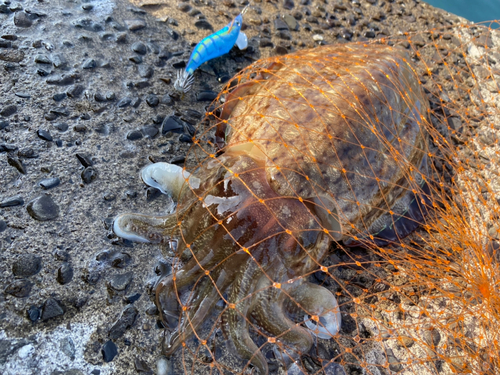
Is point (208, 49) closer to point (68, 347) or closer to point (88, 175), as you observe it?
point (88, 175)

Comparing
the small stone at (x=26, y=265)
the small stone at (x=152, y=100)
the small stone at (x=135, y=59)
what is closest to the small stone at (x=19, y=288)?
the small stone at (x=26, y=265)

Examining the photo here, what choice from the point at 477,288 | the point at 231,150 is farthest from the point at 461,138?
the point at 231,150

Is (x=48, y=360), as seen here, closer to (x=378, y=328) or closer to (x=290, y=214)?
(x=290, y=214)

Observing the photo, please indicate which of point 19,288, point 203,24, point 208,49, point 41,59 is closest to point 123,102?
point 41,59

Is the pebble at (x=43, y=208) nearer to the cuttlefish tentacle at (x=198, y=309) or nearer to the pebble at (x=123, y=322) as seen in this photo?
the pebble at (x=123, y=322)

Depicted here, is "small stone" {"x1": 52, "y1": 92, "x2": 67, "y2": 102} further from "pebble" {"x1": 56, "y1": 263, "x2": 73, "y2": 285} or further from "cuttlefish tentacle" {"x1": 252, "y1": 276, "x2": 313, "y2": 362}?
"cuttlefish tentacle" {"x1": 252, "y1": 276, "x2": 313, "y2": 362}

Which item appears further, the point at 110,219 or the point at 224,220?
the point at 110,219
